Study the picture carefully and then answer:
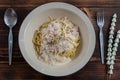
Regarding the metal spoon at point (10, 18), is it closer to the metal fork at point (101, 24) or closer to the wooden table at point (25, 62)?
the wooden table at point (25, 62)

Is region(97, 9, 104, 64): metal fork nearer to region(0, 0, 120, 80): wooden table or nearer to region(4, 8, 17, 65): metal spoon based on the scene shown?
region(0, 0, 120, 80): wooden table

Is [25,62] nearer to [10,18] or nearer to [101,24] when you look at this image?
[10,18]

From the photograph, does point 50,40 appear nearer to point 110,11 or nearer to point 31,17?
point 31,17

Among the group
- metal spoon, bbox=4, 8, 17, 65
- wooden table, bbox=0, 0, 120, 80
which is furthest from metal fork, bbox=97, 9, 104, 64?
metal spoon, bbox=4, 8, 17, 65

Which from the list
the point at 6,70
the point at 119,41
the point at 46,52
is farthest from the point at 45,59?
the point at 119,41

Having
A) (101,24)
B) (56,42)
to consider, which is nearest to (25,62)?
(56,42)

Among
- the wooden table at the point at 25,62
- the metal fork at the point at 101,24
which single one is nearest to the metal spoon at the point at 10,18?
the wooden table at the point at 25,62
